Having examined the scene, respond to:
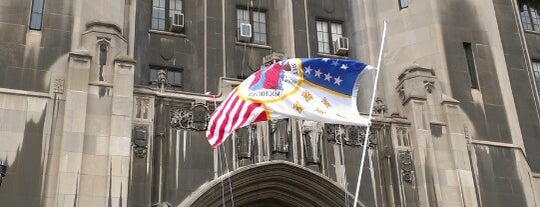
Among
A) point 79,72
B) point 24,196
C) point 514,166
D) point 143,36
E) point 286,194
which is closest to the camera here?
point 24,196

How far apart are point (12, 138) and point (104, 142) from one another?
2316mm

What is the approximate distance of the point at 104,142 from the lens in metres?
19.6

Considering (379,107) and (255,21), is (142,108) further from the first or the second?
(255,21)

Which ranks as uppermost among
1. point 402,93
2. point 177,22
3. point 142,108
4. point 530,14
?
point 530,14

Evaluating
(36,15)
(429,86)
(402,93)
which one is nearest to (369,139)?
(402,93)

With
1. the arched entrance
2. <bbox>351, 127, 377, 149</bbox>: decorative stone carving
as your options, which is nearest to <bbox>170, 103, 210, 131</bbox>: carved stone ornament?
the arched entrance

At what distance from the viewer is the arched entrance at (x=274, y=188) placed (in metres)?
20.2

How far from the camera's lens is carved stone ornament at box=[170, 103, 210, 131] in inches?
822

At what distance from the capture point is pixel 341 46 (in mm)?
26781

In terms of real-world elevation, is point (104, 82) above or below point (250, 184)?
above

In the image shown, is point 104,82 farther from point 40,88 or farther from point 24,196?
point 24,196

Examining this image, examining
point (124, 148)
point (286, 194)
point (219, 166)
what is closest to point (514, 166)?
point (286, 194)

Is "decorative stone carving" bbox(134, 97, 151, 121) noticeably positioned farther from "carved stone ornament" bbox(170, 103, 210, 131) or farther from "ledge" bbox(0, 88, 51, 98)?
"ledge" bbox(0, 88, 51, 98)

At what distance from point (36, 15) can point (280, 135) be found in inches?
313
